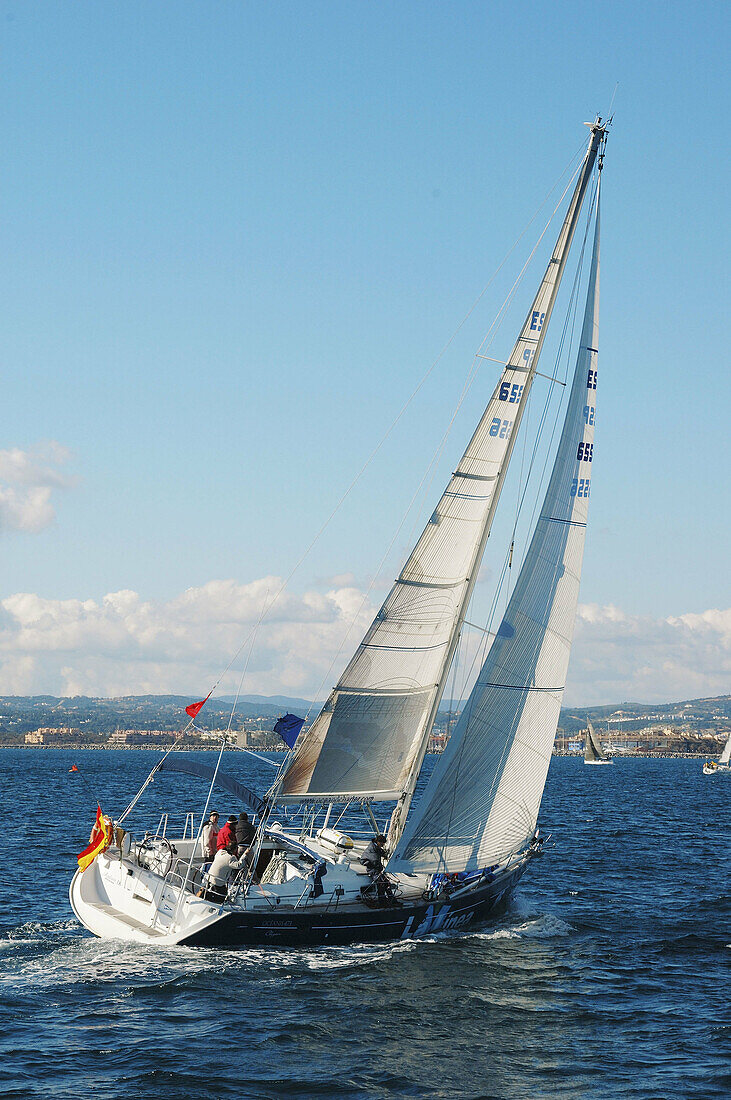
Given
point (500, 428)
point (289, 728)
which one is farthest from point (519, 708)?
point (500, 428)

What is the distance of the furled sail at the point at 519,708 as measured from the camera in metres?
21.2

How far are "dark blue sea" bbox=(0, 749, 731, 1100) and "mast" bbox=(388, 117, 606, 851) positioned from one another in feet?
12.5

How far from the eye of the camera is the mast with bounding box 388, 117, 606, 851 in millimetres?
21234

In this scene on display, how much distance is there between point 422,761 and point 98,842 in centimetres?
633

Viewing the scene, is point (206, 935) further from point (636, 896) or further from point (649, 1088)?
point (636, 896)

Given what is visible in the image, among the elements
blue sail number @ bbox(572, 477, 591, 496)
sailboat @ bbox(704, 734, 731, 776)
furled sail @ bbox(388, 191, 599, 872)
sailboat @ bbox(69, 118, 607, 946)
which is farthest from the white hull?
sailboat @ bbox(704, 734, 731, 776)

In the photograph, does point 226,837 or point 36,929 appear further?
point 36,929

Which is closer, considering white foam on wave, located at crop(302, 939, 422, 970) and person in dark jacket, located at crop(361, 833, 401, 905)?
white foam on wave, located at crop(302, 939, 422, 970)

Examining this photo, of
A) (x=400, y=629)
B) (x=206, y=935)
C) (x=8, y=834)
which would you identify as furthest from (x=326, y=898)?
(x=8, y=834)

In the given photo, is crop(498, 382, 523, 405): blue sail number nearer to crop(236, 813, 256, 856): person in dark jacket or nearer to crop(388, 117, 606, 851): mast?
crop(388, 117, 606, 851): mast

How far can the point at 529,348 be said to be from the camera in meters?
22.1

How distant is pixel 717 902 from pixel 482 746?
31.8ft

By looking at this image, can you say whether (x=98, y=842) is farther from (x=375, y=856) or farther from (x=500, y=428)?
(x=500, y=428)

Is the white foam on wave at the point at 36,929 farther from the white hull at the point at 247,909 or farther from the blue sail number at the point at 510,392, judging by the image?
the blue sail number at the point at 510,392
